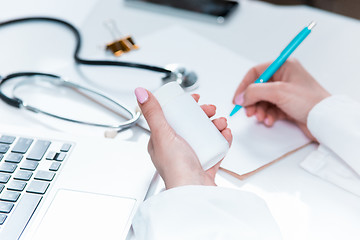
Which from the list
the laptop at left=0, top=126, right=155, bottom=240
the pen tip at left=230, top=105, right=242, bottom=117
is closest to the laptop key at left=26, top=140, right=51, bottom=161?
the laptop at left=0, top=126, right=155, bottom=240

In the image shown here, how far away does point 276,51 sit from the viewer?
0.74 m

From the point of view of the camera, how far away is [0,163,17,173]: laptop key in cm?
48

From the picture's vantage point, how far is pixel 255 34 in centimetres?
77

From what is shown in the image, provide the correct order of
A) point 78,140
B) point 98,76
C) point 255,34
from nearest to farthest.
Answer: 1. point 78,140
2. point 98,76
3. point 255,34

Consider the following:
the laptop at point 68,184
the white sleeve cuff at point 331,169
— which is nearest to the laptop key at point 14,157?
the laptop at point 68,184

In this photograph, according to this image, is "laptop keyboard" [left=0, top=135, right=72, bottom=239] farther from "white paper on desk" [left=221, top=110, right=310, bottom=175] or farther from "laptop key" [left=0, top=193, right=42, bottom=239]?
"white paper on desk" [left=221, top=110, right=310, bottom=175]

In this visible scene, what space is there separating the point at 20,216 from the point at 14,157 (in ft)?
0.26

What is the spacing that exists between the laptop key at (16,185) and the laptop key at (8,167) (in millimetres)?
16

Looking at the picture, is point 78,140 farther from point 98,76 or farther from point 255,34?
point 255,34

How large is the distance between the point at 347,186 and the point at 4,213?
38 centimetres

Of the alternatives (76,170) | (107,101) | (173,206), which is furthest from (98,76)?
(173,206)

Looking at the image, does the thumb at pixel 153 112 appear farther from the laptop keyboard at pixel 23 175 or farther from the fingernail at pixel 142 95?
the laptop keyboard at pixel 23 175

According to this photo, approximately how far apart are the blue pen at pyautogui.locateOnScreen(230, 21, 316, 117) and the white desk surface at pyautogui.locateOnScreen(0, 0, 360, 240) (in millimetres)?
104

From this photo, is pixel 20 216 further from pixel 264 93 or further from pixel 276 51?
pixel 276 51
